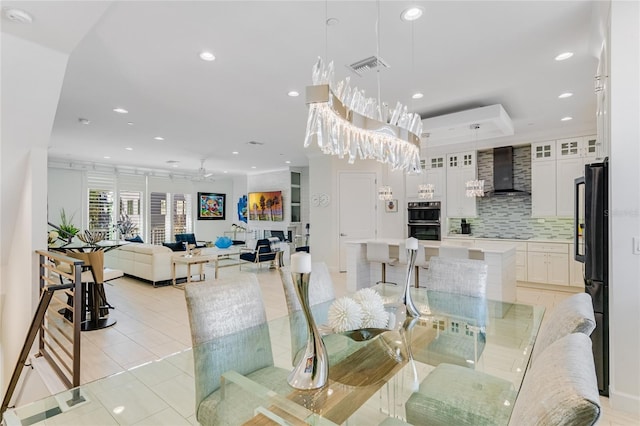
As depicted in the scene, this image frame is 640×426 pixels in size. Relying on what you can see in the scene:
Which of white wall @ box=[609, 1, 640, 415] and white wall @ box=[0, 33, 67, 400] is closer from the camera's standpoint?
white wall @ box=[609, 1, 640, 415]

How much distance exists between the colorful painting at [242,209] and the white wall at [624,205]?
34.2 feet

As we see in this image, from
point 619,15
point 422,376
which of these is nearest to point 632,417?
point 422,376

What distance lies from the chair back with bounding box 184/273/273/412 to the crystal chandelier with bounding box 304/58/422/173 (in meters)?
0.99

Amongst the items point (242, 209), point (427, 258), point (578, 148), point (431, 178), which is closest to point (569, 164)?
point (578, 148)

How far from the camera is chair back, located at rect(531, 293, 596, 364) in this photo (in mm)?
1182

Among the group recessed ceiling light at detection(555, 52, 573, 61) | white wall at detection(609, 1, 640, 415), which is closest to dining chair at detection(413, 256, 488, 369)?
white wall at detection(609, 1, 640, 415)

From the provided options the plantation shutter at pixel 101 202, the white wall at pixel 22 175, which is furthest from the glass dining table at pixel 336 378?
the plantation shutter at pixel 101 202

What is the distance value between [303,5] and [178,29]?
103 centimetres

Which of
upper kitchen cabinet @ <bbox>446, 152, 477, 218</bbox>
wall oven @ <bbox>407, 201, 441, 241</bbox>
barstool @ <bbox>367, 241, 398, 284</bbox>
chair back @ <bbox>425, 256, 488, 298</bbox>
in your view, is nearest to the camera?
chair back @ <bbox>425, 256, 488, 298</bbox>

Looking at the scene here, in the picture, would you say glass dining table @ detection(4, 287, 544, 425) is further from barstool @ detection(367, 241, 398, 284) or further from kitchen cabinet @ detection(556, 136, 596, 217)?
kitchen cabinet @ detection(556, 136, 596, 217)

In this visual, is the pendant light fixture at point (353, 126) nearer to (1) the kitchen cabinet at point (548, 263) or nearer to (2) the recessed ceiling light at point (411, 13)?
(2) the recessed ceiling light at point (411, 13)

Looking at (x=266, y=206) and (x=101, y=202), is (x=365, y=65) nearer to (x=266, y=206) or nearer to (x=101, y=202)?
(x=266, y=206)

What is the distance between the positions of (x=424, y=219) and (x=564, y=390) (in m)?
6.27

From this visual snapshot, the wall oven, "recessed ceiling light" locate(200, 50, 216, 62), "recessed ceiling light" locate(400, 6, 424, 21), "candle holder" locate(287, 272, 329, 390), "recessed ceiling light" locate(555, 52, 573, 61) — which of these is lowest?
"candle holder" locate(287, 272, 329, 390)
